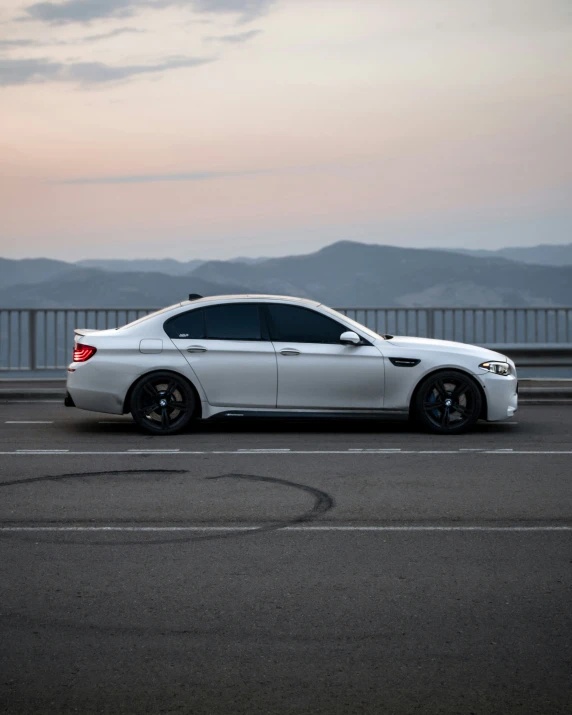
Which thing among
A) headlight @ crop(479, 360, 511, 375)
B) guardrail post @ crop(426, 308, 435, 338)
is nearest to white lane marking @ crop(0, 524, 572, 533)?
headlight @ crop(479, 360, 511, 375)

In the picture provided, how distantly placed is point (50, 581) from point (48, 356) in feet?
45.7

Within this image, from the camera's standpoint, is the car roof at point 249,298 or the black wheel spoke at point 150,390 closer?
Result: the black wheel spoke at point 150,390

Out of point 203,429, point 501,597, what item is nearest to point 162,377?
Answer: point 203,429

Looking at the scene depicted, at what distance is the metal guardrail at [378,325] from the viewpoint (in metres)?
19.1

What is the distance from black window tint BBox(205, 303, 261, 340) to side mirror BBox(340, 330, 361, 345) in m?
0.98

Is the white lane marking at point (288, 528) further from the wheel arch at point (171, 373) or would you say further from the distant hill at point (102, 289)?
the distant hill at point (102, 289)

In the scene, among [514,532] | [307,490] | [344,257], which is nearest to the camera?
[514,532]

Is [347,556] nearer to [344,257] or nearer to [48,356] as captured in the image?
[48,356]

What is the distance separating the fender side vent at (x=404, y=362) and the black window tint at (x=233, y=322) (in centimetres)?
156

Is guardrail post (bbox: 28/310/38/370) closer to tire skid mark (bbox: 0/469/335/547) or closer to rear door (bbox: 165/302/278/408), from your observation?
rear door (bbox: 165/302/278/408)

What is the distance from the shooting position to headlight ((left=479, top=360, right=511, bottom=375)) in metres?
A: 12.1

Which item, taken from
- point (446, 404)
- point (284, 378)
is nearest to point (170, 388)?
point (284, 378)

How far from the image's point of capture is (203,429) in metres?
12.6

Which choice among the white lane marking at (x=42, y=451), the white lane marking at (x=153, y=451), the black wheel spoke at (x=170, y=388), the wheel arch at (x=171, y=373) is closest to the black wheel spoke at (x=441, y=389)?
the wheel arch at (x=171, y=373)
